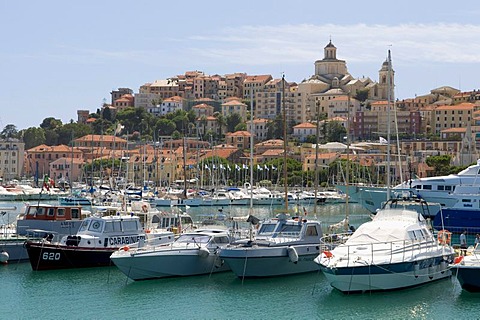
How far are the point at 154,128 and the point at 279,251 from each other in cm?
13753

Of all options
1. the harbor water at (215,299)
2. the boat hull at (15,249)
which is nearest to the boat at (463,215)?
the harbor water at (215,299)

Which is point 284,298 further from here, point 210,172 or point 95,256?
point 210,172

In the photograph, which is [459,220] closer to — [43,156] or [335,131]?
[335,131]

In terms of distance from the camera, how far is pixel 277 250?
33625mm

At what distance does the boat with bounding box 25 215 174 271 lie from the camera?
120ft

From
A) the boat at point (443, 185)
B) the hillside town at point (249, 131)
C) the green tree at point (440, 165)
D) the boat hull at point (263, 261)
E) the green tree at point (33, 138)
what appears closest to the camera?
the boat hull at point (263, 261)

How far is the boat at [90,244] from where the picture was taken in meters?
36.5

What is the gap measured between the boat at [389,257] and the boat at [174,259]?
201 inches

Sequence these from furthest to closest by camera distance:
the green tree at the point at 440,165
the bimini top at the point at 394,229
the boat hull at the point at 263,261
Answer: the green tree at the point at 440,165, the boat hull at the point at 263,261, the bimini top at the point at 394,229

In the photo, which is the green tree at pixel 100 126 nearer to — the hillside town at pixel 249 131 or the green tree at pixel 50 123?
the hillside town at pixel 249 131

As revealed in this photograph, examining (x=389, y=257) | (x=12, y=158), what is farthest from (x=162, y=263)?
(x=12, y=158)

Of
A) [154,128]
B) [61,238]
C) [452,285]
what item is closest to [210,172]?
[154,128]

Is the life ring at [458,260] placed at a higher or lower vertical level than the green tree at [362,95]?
lower

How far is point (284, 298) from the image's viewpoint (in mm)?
31328
